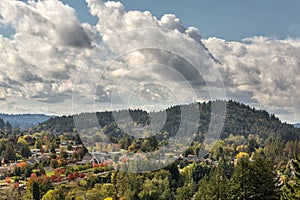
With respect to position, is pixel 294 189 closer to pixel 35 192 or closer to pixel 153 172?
pixel 35 192

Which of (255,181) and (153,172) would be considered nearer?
(255,181)

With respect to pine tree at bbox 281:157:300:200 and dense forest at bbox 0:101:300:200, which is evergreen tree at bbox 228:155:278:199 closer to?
dense forest at bbox 0:101:300:200

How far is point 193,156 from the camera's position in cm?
10212

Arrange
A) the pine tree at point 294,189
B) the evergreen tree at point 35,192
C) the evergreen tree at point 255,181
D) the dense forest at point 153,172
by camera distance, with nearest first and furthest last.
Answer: the pine tree at point 294,189
the evergreen tree at point 255,181
the dense forest at point 153,172
the evergreen tree at point 35,192

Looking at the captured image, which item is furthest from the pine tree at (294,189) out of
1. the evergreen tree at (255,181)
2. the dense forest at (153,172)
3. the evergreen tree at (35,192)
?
the evergreen tree at (35,192)

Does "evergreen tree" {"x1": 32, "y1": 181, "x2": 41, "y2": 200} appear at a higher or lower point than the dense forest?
lower

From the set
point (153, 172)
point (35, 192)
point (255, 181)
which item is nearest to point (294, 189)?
point (255, 181)

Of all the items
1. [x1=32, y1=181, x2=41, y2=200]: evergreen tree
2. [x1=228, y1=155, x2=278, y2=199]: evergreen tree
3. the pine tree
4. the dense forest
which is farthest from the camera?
[x1=32, y1=181, x2=41, y2=200]: evergreen tree

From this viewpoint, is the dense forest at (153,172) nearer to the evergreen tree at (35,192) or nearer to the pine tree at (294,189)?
the pine tree at (294,189)

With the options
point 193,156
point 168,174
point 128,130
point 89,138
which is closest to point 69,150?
point 193,156

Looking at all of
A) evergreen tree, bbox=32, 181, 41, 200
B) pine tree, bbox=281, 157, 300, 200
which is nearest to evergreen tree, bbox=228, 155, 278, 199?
pine tree, bbox=281, 157, 300, 200

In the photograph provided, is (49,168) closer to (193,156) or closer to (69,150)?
(69,150)

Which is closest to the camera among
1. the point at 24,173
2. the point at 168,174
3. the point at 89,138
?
the point at 89,138

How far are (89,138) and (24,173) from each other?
5759 centimetres
